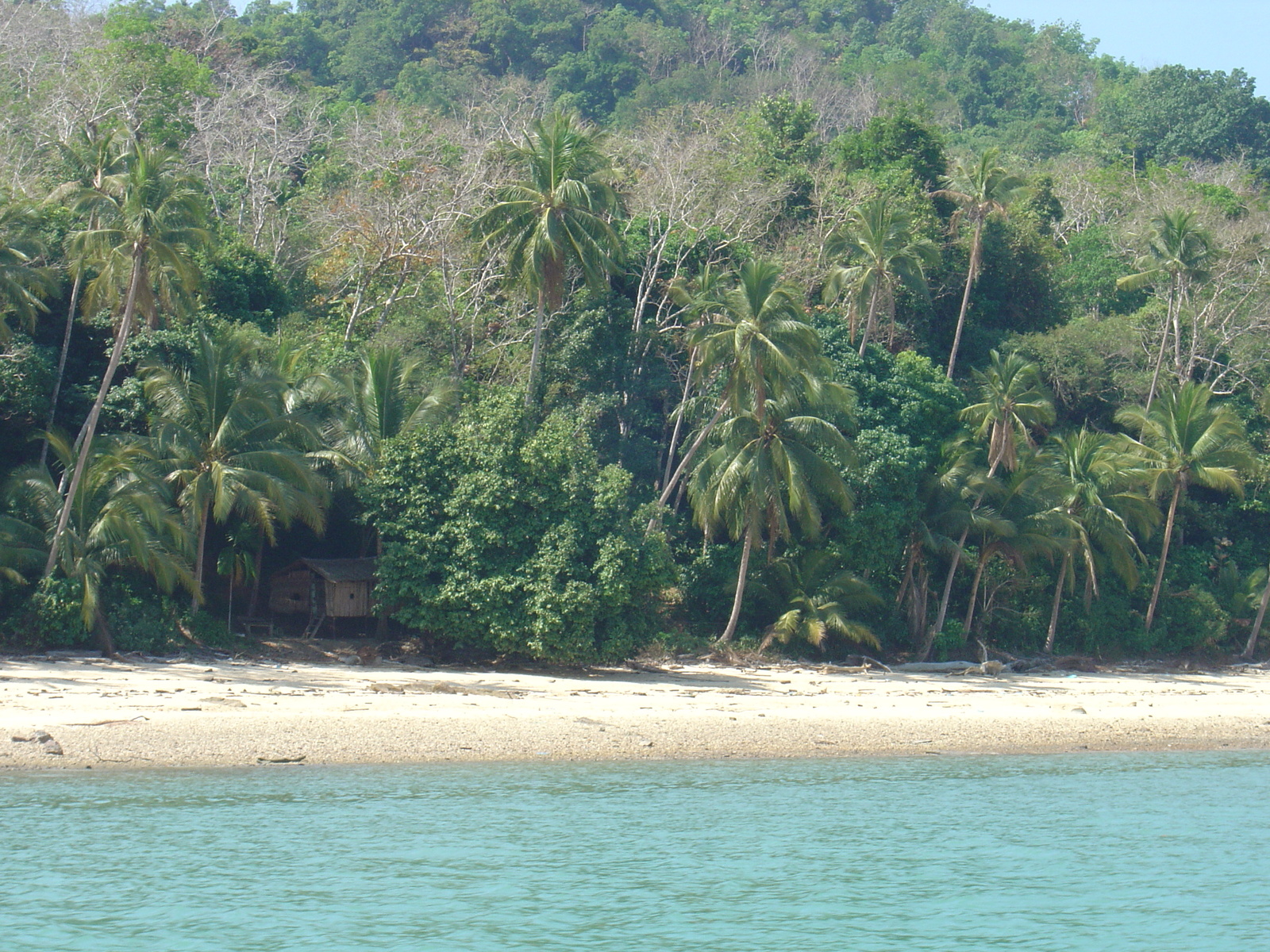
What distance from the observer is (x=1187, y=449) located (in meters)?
34.9

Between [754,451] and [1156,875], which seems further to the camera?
[754,451]

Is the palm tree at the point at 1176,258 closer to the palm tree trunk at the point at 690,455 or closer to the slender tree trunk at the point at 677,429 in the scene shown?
the slender tree trunk at the point at 677,429

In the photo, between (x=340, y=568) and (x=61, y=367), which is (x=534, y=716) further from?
(x=61, y=367)

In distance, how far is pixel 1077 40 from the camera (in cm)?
10856

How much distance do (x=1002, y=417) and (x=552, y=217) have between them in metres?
12.6

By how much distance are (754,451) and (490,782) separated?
42.0ft

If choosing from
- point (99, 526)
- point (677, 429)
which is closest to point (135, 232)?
point (99, 526)

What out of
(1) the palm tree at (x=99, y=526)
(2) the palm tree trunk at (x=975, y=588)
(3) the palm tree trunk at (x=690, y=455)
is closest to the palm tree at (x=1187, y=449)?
(2) the palm tree trunk at (x=975, y=588)

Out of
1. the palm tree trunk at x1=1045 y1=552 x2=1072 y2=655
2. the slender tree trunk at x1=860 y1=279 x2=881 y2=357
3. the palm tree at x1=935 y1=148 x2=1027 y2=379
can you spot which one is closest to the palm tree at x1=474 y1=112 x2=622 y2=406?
the slender tree trunk at x1=860 y1=279 x2=881 y2=357

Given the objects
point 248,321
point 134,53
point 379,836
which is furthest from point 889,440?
point 134,53

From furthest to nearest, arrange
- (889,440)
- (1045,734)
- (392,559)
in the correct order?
1. (889,440)
2. (392,559)
3. (1045,734)

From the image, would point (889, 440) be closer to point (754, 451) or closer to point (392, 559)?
point (754, 451)

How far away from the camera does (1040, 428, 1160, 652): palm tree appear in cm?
3294

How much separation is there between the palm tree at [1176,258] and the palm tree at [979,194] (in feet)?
14.4
